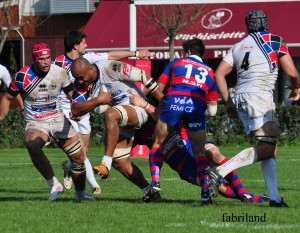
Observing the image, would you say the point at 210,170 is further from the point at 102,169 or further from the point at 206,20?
the point at 206,20

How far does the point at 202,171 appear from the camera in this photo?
11.9 metres

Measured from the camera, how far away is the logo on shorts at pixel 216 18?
35.3 meters

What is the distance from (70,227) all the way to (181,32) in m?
27.2

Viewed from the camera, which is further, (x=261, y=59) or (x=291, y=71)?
(x=261, y=59)

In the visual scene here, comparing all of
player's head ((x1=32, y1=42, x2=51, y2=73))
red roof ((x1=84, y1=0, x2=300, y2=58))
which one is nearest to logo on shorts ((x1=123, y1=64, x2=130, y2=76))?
player's head ((x1=32, y1=42, x2=51, y2=73))

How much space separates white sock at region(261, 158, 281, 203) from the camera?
11.4 m

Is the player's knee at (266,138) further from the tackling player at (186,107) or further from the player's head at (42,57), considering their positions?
the player's head at (42,57)

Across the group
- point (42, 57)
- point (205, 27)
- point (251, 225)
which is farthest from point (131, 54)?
point (205, 27)

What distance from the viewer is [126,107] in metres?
12.5

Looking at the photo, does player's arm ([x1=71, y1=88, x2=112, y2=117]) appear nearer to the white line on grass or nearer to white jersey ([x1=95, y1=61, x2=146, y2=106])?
white jersey ([x1=95, y1=61, x2=146, y2=106])

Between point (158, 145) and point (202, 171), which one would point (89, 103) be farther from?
point (202, 171)

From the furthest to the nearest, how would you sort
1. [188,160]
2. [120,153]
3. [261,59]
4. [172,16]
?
[172,16] → [120,153] → [188,160] → [261,59]

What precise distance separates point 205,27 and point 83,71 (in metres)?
24.2

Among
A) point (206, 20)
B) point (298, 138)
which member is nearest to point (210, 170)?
point (298, 138)
